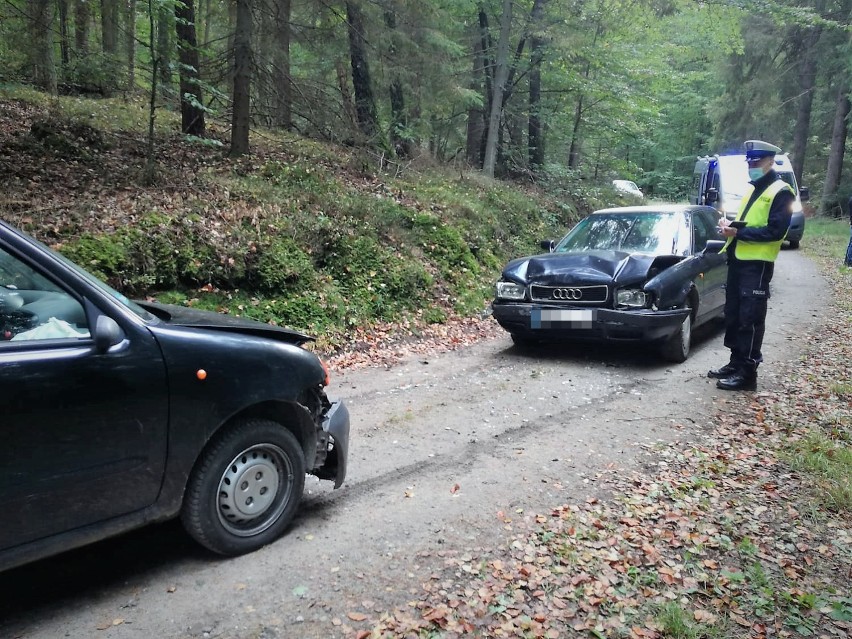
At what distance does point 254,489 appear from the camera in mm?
3287

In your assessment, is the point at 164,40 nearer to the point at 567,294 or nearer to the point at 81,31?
the point at 81,31

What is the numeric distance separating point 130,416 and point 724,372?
5837 millimetres

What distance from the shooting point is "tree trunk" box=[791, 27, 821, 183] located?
84.7 feet

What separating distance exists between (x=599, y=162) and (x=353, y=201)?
17449 mm

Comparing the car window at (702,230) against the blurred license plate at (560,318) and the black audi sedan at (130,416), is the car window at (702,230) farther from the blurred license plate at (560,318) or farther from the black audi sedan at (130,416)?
the black audi sedan at (130,416)

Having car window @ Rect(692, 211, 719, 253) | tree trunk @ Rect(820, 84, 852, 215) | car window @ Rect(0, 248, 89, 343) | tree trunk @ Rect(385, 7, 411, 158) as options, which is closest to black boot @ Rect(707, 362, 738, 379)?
car window @ Rect(692, 211, 719, 253)

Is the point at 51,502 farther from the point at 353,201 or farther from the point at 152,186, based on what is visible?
the point at 353,201

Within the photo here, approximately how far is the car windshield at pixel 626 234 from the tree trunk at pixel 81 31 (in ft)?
35.1

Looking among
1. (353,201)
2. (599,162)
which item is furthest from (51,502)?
(599,162)

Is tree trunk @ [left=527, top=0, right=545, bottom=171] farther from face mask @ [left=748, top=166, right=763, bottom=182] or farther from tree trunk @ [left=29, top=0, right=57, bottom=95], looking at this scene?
face mask @ [left=748, top=166, right=763, bottom=182]

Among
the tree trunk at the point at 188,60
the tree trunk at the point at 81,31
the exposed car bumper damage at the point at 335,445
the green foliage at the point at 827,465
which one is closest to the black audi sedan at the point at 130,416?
the exposed car bumper damage at the point at 335,445

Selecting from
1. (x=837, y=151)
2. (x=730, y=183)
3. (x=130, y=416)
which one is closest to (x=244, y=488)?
(x=130, y=416)

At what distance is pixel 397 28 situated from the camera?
42.9 feet

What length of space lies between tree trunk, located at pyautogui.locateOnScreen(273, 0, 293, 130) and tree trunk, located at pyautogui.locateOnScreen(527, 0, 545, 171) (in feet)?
23.9
